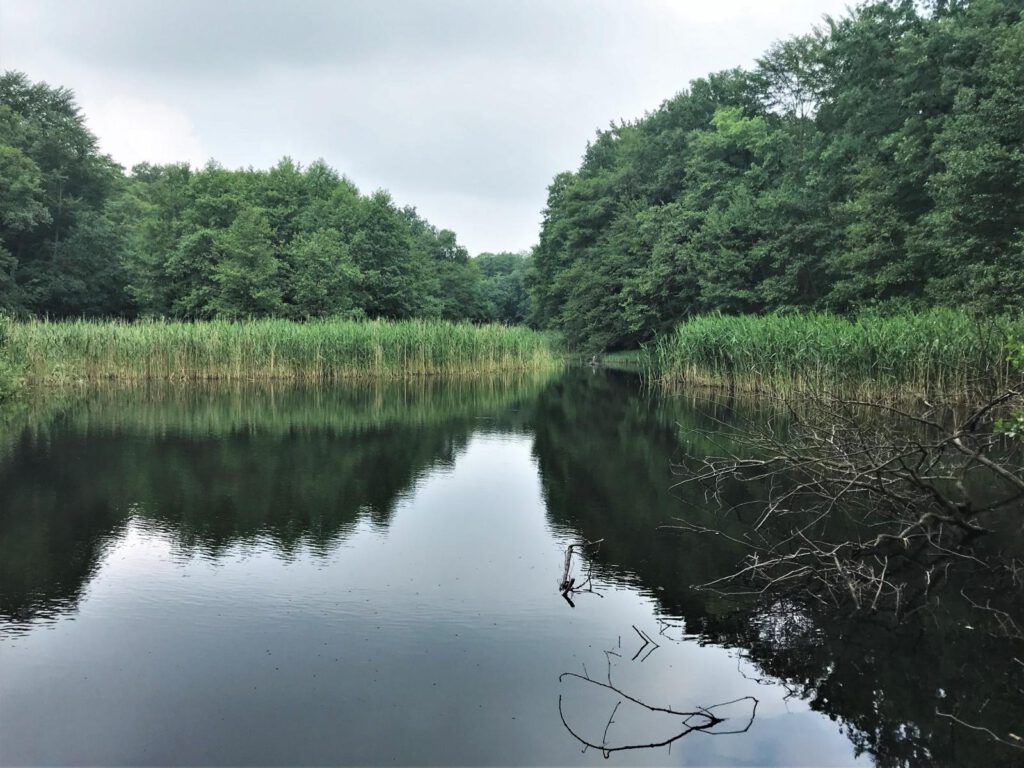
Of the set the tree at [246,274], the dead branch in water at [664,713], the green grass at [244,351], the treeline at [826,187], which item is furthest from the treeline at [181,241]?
the dead branch in water at [664,713]

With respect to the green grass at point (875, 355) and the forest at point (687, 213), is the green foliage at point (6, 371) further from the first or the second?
the green grass at point (875, 355)

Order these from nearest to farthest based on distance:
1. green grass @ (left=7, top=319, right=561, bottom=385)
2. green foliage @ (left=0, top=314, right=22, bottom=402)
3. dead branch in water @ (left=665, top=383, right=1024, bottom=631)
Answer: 1. dead branch in water @ (left=665, top=383, right=1024, bottom=631)
2. green foliage @ (left=0, top=314, right=22, bottom=402)
3. green grass @ (left=7, top=319, right=561, bottom=385)

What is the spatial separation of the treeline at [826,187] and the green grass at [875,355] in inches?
133

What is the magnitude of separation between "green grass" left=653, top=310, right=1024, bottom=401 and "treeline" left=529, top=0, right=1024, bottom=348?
3.38 m

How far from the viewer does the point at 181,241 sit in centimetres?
3344

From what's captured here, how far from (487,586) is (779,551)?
8.20ft

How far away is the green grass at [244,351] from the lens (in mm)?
19766

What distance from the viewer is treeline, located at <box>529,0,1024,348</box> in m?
17.4

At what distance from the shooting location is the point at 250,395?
60.0ft

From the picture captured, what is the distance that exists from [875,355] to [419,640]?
12.1 metres

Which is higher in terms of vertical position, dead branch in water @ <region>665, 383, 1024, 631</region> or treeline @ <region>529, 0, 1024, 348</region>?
treeline @ <region>529, 0, 1024, 348</region>

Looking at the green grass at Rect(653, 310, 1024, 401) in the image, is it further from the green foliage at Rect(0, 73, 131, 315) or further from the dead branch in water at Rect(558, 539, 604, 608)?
the green foliage at Rect(0, 73, 131, 315)

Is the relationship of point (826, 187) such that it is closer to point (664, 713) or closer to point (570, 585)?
point (570, 585)

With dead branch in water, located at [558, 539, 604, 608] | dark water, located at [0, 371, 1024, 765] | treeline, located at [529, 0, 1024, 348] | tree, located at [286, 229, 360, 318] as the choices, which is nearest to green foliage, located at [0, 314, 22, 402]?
dark water, located at [0, 371, 1024, 765]
